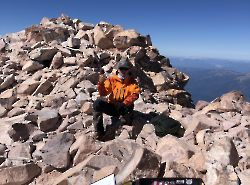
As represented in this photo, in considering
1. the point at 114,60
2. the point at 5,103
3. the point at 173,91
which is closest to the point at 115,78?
the point at 5,103

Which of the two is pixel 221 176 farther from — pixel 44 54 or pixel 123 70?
pixel 44 54

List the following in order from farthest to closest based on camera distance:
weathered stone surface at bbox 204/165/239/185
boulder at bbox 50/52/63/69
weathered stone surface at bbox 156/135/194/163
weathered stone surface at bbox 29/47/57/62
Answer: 1. weathered stone surface at bbox 29/47/57/62
2. boulder at bbox 50/52/63/69
3. weathered stone surface at bbox 156/135/194/163
4. weathered stone surface at bbox 204/165/239/185

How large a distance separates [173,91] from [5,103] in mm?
11144

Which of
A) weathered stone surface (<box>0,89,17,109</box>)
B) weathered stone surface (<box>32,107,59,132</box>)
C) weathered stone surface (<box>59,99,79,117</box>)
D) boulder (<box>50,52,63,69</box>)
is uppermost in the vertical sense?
boulder (<box>50,52,63,69</box>)

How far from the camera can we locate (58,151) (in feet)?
35.7

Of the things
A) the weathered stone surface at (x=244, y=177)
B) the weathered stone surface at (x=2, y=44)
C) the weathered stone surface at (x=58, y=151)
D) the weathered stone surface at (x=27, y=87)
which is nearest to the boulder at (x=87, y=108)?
the weathered stone surface at (x=58, y=151)

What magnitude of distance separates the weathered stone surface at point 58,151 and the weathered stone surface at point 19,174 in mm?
556

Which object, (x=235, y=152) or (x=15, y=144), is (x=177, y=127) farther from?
(x=15, y=144)

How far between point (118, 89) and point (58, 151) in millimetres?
3251

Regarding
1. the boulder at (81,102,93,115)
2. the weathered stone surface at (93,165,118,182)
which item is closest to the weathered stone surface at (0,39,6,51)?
the boulder at (81,102,93,115)

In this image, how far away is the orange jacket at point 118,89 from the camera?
41.0 feet

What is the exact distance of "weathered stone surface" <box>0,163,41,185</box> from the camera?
9.49 metres

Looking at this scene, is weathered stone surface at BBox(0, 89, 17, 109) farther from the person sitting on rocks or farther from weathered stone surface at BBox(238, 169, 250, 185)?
weathered stone surface at BBox(238, 169, 250, 185)

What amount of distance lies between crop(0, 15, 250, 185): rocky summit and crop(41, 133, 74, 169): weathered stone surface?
3 centimetres
